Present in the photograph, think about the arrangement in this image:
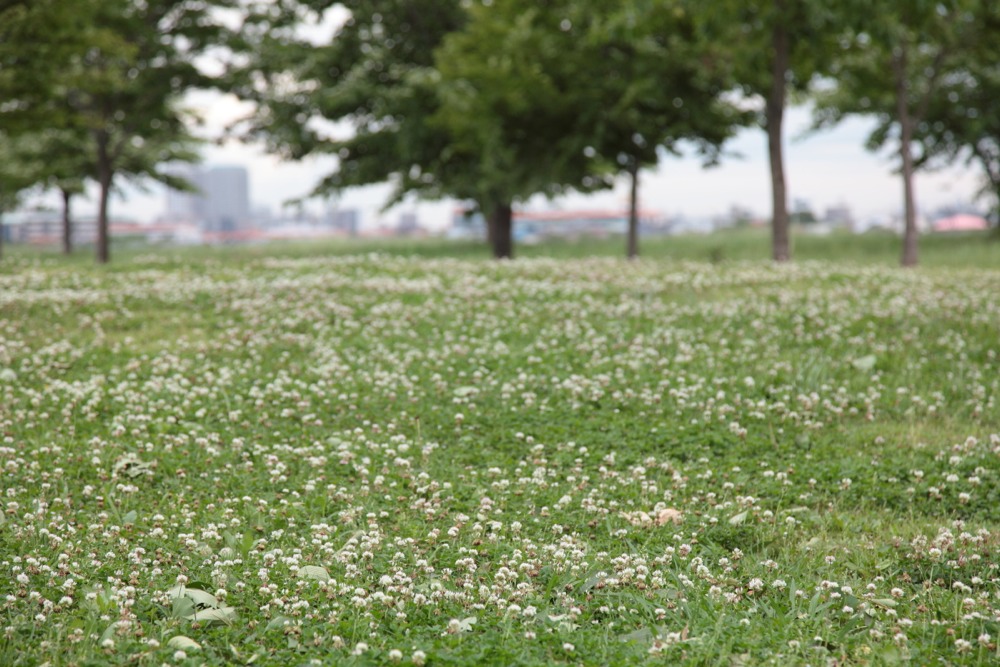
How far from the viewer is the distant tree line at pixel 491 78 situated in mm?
23031

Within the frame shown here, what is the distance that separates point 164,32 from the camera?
31672mm

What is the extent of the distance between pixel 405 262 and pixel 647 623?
16.5 m

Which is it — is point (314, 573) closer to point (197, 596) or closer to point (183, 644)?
point (197, 596)

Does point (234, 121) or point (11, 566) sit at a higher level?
point (234, 121)

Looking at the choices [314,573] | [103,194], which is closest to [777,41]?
[314,573]

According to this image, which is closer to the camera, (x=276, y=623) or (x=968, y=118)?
(x=276, y=623)

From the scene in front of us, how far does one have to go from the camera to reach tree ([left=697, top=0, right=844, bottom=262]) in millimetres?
21969

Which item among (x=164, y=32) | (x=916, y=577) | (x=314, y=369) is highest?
(x=164, y=32)

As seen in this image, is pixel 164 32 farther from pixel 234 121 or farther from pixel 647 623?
pixel 647 623

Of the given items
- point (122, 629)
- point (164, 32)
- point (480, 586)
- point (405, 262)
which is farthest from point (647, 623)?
point (164, 32)

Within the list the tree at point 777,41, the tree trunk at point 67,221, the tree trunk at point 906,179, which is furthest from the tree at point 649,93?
the tree trunk at point 67,221

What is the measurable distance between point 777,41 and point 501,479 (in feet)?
61.8

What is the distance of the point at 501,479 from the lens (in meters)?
7.88

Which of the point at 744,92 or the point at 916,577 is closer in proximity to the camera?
the point at 916,577
